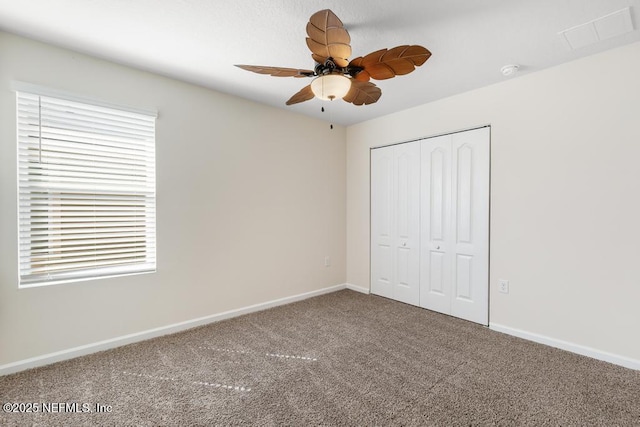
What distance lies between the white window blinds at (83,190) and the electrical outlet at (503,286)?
3327 millimetres

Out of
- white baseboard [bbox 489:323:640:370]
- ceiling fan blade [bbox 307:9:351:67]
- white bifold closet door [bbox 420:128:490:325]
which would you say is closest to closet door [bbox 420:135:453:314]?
white bifold closet door [bbox 420:128:490:325]

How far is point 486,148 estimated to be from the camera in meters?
2.96

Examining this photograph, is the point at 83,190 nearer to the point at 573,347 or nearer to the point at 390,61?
the point at 390,61

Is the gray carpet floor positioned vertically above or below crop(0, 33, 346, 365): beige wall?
below

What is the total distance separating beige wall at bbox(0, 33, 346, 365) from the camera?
7.00 ft

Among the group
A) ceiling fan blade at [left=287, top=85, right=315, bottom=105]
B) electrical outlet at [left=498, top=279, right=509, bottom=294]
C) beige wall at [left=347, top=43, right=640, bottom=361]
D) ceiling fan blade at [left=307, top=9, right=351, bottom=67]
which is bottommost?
electrical outlet at [left=498, top=279, right=509, bottom=294]

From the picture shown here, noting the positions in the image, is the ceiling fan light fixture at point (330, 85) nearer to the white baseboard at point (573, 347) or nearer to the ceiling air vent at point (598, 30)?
the ceiling air vent at point (598, 30)

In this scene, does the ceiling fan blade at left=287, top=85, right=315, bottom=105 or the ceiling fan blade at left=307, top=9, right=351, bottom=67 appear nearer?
the ceiling fan blade at left=307, top=9, right=351, bottom=67

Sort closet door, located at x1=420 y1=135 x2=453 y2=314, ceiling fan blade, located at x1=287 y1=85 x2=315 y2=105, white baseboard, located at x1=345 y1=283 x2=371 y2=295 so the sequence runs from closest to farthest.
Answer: ceiling fan blade, located at x1=287 y1=85 x2=315 y2=105
closet door, located at x1=420 y1=135 x2=453 y2=314
white baseboard, located at x1=345 y1=283 x2=371 y2=295

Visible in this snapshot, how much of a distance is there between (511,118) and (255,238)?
2.90m

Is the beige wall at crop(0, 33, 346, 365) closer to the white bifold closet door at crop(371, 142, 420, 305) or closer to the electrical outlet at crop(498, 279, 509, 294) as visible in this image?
the white bifold closet door at crop(371, 142, 420, 305)

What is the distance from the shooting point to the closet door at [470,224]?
117 inches

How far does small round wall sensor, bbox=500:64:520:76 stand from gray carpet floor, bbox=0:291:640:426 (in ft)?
7.82

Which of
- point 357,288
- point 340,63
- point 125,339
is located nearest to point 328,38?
point 340,63
